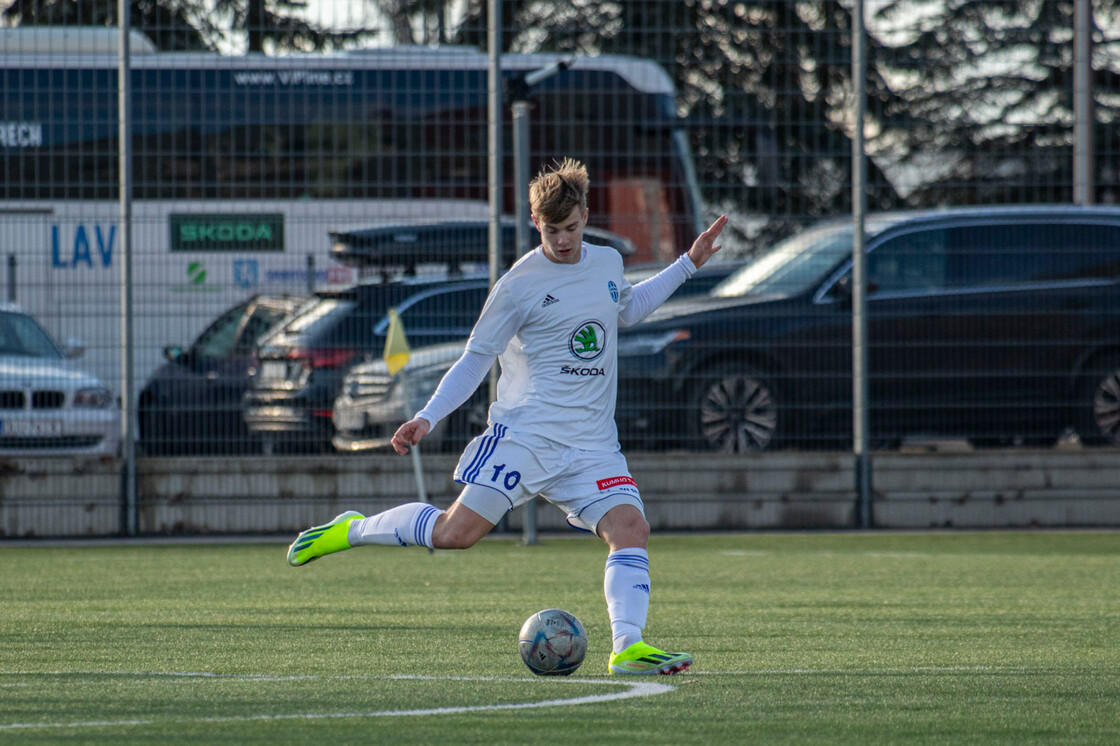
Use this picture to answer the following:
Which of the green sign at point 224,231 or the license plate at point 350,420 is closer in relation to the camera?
the green sign at point 224,231

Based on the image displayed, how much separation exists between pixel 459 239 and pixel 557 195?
267 inches

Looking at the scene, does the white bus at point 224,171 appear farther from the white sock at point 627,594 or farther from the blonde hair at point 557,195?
the white sock at point 627,594

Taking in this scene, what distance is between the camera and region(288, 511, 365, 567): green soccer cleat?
6.31 m

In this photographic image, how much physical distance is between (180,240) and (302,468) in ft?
6.00

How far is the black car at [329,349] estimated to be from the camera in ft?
40.4

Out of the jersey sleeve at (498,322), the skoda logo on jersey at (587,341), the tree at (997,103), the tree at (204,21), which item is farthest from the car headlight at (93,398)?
the skoda logo on jersey at (587,341)

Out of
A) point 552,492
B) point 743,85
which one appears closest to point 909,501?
point 743,85

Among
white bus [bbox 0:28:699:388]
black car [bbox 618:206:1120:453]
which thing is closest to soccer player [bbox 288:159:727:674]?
white bus [bbox 0:28:699:388]

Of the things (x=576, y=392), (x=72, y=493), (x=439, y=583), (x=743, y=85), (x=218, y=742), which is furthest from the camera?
(x=743, y=85)

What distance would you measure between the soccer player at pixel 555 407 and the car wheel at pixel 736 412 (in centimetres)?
641

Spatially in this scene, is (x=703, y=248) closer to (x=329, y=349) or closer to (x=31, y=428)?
(x=329, y=349)

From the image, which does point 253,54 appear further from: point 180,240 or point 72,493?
point 72,493

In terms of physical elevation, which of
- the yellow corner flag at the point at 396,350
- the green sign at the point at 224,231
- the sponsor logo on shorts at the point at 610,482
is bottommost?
the sponsor logo on shorts at the point at 610,482

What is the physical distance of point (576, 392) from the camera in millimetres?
5863
